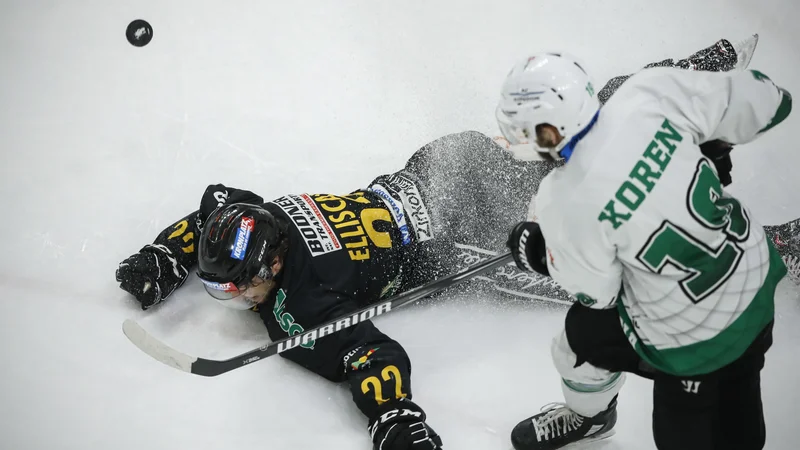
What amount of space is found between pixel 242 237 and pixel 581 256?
1276 mm

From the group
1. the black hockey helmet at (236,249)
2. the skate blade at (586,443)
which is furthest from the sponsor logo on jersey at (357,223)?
the skate blade at (586,443)

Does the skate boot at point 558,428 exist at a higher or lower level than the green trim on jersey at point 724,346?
lower

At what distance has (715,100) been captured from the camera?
79.4 inches

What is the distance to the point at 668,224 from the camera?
1837 mm

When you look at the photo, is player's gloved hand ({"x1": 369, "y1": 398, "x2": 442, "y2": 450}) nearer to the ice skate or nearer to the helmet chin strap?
the helmet chin strap

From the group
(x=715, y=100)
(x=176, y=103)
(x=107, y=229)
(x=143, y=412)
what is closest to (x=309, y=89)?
(x=176, y=103)

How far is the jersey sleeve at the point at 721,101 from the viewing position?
1991 mm

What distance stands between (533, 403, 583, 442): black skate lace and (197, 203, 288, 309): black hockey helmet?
1.11 metres

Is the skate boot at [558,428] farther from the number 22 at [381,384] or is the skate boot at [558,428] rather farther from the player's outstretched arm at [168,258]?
the player's outstretched arm at [168,258]

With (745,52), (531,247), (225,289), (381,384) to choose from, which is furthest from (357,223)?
(745,52)

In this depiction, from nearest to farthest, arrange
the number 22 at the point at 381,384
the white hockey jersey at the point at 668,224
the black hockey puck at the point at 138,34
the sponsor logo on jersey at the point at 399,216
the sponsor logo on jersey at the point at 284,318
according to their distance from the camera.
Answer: the white hockey jersey at the point at 668,224 → the number 22 at the point at 381,384 → the sponsor logo on jersey at the point at 284,318 → the sponsor logo on jersey at the point at 399,216 → the black hockey puck at the point at 138,34

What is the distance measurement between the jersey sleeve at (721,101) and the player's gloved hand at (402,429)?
4.11 ft

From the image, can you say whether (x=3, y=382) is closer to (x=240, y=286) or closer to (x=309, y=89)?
(x=240, y=286)

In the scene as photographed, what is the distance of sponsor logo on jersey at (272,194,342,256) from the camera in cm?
284
